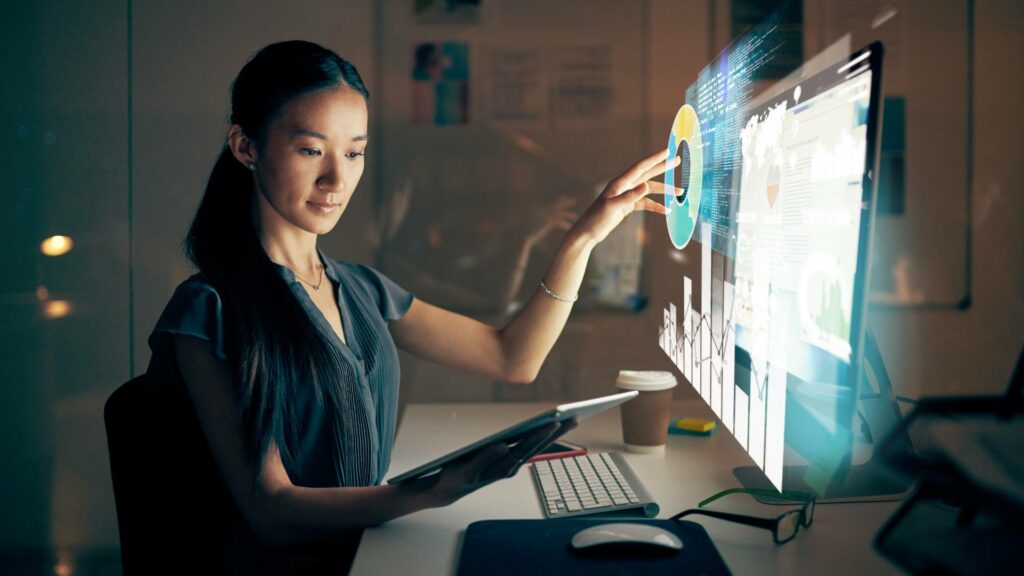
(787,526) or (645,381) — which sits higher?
(645,381)

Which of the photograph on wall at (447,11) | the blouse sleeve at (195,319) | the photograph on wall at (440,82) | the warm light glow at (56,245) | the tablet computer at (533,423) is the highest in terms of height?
the photograph on wall at (447,11)

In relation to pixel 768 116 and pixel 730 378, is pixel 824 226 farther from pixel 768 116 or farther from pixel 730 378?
pixel 730 378

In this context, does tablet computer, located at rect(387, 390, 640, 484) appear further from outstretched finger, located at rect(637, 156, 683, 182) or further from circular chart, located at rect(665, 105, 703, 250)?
outstretched finger, located at rect(637, 156, 683, 182)

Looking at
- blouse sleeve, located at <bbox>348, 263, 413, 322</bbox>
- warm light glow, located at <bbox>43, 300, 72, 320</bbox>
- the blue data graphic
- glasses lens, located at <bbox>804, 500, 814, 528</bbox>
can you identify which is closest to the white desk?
glasses lens, located at <bbox>804, 500, 814, 528</bbox>

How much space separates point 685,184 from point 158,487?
940 millimetres

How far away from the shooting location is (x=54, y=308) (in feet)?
6.62

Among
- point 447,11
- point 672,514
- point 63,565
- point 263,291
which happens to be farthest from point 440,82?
point 63,565

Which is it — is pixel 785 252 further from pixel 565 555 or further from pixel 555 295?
pixel 555 295

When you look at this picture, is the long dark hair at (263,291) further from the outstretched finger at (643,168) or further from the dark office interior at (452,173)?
the dark office interior at (452,173)

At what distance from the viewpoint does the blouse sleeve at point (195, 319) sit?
3.51ft

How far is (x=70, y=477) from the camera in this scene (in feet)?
6.72

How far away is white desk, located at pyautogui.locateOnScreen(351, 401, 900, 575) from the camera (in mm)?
832

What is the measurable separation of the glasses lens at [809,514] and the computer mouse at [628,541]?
19 centimetres

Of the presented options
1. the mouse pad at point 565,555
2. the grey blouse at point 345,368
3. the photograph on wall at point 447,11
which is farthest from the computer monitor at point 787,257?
the photograph on wall at point 447,11
